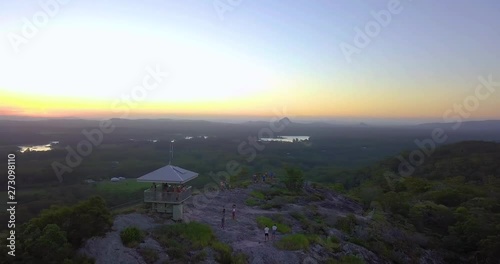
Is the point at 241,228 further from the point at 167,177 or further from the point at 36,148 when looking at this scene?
the point at 36,148

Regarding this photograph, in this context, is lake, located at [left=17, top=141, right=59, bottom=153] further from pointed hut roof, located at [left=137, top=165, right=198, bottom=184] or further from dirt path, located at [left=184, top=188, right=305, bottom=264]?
pointed hut roof, located at [left=137, top=165, right=198, bottom=184]

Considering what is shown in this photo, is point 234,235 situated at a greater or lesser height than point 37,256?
lesser

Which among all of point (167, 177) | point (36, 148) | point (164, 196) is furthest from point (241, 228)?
point (36, 148)

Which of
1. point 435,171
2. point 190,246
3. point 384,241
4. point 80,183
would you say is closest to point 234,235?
point 190,246

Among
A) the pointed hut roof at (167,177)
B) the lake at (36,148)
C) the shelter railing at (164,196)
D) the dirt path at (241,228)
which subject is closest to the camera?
the dirt path at (241,228)

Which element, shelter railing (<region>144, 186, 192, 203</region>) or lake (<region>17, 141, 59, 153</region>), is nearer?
shelter railing (<region>144, 186, 192, 203</region>)

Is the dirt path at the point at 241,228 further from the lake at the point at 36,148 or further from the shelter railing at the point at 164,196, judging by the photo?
the lake at the point at 36,148

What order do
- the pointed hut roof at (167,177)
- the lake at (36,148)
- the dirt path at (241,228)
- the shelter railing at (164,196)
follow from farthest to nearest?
the lake at (36,148)
the shelter railing at (164,196)
the pointed hut roof at (167,177)
the dirt path at (241,228)

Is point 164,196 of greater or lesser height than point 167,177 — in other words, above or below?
below

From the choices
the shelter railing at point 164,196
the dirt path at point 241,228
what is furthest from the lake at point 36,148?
the shelter railing at point 164,196

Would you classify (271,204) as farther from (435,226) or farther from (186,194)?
(435,226)

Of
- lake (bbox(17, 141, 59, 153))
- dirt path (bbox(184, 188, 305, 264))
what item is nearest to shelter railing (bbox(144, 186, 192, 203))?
dirt path (bbox(184, 188, 305, 264))
